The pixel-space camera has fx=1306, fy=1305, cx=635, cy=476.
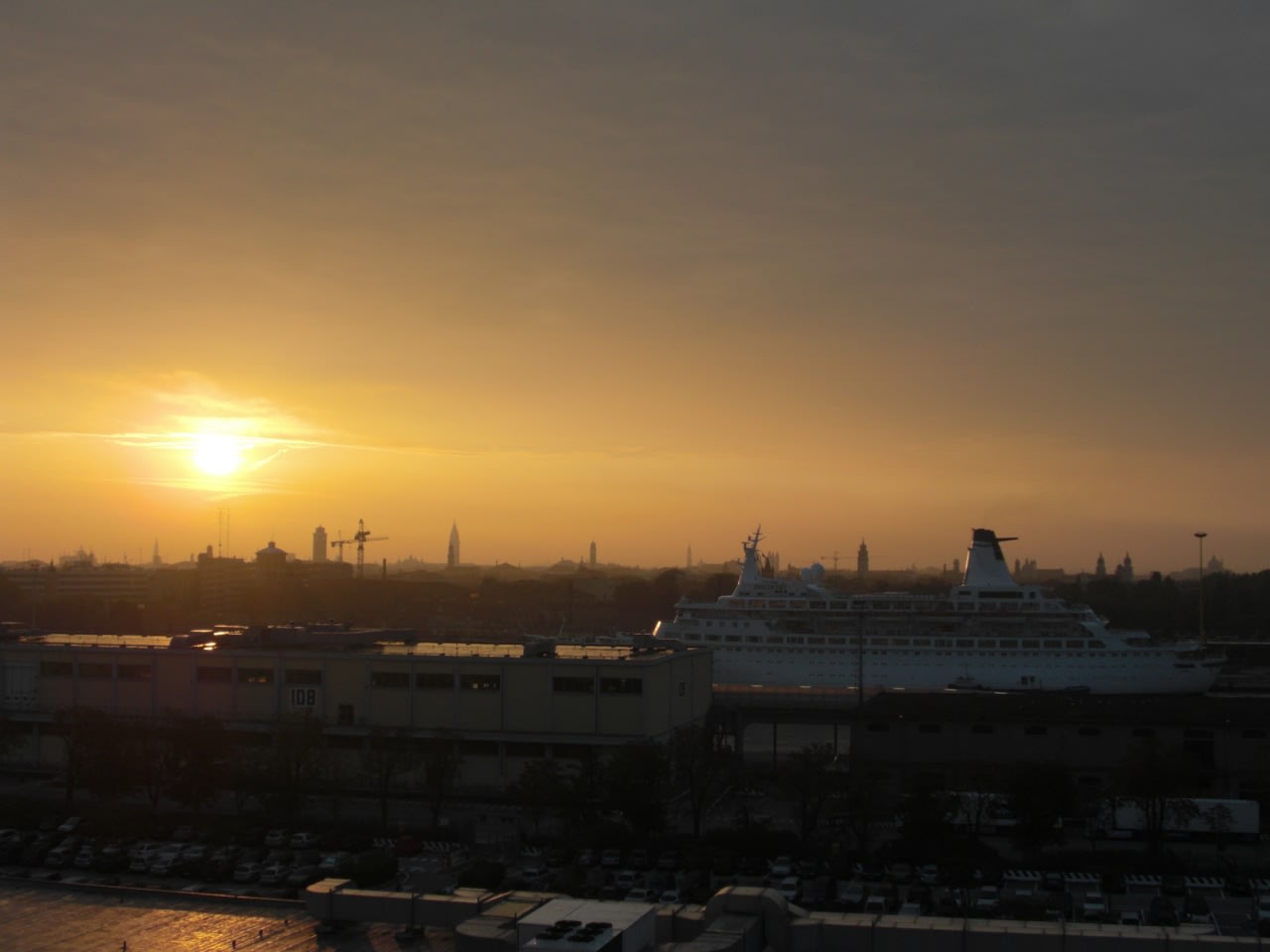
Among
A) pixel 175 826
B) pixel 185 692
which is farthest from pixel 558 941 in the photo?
pixel 185 692

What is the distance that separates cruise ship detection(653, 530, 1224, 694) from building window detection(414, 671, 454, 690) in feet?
58.7

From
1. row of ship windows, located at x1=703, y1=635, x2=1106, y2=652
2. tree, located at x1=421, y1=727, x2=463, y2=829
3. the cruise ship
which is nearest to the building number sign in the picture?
tree, located at x1=421, y1=727, x2=463, y2=829

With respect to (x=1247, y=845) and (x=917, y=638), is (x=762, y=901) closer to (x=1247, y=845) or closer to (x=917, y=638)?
(x=1247, y=845)

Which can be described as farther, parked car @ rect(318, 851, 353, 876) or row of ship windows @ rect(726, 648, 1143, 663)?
row of ship windows @ rect(726, 648, 1143, 663)

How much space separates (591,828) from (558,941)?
11428 mm

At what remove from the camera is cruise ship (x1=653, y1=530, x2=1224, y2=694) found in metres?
38.5

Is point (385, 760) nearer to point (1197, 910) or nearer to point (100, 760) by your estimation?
point (100, 760)

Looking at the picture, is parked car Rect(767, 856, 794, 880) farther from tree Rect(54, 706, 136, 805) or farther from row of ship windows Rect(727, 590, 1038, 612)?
row of ship windows Rect(727, 590, 1038, 612)

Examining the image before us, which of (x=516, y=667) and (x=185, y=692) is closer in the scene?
(x=516, y=667)

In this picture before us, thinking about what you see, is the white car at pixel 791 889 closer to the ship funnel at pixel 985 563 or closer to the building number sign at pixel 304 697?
the building number sign at pixel 304 697

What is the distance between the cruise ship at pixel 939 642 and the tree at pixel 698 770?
17177mm

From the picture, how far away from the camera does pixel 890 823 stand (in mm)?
19672

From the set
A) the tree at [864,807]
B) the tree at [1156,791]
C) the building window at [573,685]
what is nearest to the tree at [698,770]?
the building window at [573,685]

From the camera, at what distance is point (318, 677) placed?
23234 mm
